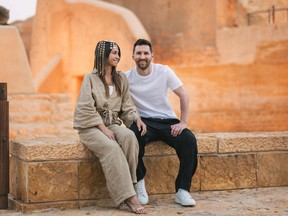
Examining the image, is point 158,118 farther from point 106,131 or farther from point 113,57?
point 113,57

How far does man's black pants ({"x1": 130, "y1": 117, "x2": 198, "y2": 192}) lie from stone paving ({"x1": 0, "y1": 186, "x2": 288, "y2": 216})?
0.77 feet

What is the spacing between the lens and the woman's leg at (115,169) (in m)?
4.45

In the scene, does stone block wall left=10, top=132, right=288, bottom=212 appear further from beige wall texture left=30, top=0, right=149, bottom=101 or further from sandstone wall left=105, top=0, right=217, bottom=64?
sandstone wall left=105, top=0, right=217, bottom=64

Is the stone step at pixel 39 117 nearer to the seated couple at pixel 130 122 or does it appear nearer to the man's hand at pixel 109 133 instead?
the seated couple at pixel 130 122

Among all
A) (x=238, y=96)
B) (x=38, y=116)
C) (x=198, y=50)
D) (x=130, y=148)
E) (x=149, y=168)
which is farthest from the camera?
(x=198, y=50)

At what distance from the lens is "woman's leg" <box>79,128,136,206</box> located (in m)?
4.45

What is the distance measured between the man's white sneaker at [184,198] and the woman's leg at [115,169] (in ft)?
1.48

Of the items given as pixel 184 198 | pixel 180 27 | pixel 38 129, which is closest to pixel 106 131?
pixel 184 198

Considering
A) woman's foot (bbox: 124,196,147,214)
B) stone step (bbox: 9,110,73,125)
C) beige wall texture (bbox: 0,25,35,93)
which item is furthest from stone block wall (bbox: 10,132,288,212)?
beige wall texture (bbox: 0,25,35,93)

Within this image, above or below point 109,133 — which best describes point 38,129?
below

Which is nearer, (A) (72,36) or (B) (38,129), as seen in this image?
(B) (38,129)

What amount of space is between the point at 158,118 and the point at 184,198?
2.41 ft

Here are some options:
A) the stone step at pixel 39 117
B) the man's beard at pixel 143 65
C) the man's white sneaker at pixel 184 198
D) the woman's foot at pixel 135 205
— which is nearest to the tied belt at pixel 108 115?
the man's beard at pixel 143 65

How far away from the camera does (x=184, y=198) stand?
4.66m
